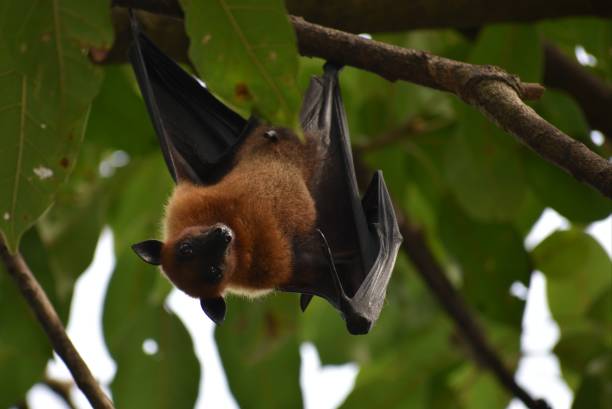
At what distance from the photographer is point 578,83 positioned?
20.3ft

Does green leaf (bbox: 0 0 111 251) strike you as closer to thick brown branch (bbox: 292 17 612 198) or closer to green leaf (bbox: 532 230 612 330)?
thick brown branch (bbox: 292 17 612 198)

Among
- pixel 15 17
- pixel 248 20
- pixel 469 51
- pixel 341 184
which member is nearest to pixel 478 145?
pixel 469 51

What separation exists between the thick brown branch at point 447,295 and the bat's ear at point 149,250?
7.43 feet

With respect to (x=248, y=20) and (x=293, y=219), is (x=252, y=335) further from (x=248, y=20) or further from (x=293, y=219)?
(x=248, y=20)

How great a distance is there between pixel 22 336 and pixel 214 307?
1.10 m

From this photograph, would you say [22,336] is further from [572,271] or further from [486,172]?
[572,271]

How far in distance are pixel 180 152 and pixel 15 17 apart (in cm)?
187

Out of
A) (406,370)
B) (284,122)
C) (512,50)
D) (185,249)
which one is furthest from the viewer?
(406,370)

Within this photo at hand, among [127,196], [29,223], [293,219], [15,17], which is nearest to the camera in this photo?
[15,17]

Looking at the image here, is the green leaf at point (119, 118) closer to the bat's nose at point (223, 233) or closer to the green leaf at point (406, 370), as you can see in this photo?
the bat's nose at point (223, 233)

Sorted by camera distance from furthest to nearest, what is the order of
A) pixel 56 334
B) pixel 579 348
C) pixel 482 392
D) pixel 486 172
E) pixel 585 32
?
pixel 482 392 → pixel 579 348 → pixel 585 32 → pixel 486 172 → pixel 56 334

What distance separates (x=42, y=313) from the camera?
3.84 meters

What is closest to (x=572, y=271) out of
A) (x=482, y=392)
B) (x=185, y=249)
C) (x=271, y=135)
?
(x=482, y=392)

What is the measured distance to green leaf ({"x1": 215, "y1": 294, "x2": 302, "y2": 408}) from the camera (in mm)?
5547
